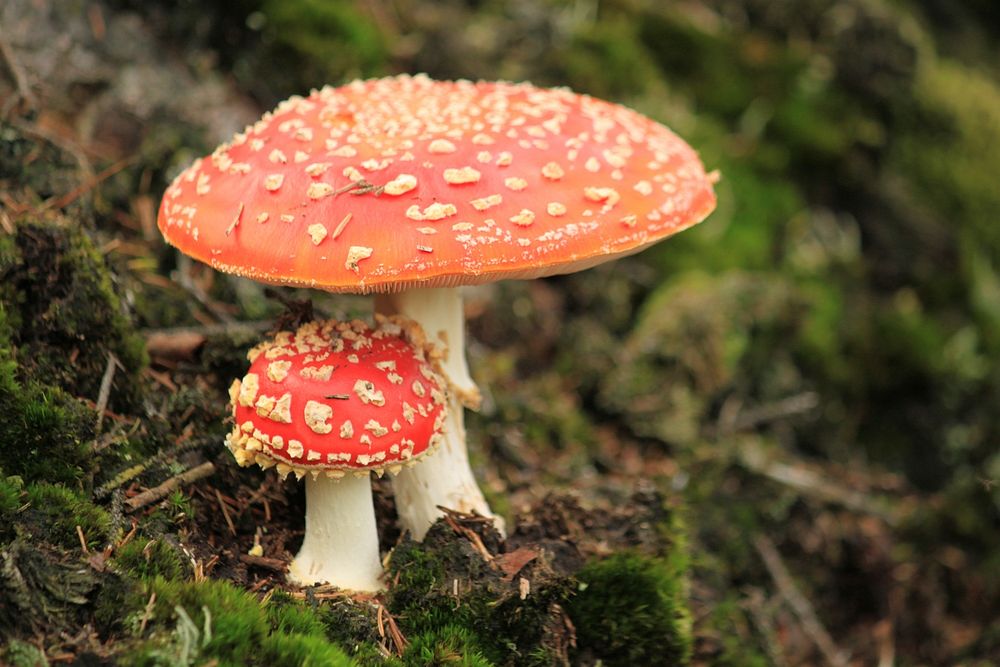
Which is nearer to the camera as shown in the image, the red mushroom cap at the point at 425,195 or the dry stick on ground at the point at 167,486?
the red mushroom cap at the point at 425,195

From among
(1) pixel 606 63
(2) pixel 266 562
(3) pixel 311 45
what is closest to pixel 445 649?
(2) pixel 266 562

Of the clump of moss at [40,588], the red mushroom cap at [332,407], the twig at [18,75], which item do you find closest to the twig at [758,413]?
the red mushroom cap at [332,407]

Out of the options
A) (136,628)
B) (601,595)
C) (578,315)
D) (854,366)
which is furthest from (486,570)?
(854,366)

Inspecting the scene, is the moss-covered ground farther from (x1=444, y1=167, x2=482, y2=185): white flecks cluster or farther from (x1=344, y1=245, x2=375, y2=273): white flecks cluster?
(x1=444, y1=167, x2=482, y2=185): white flecks cluster

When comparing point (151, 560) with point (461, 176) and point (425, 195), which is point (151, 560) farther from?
point (461, 176)

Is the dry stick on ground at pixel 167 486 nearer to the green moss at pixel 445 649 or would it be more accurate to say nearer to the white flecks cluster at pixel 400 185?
the green moss at pixel 445 649
